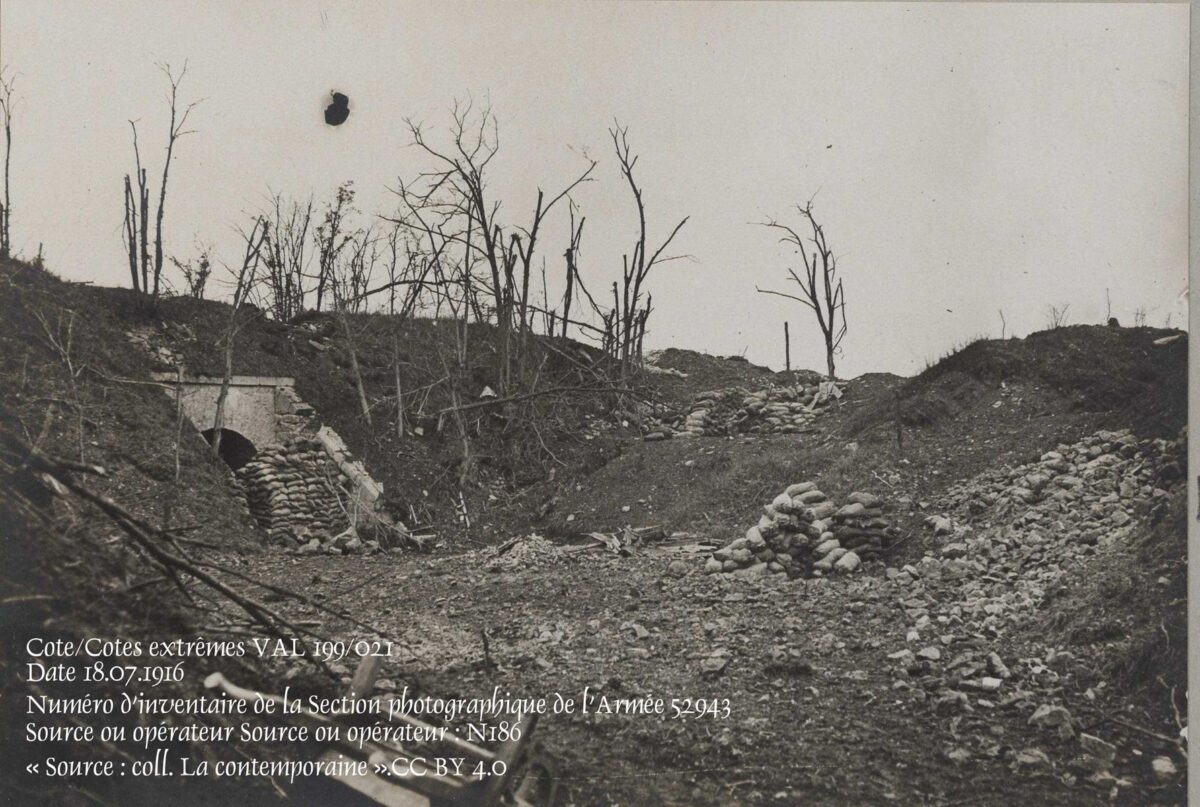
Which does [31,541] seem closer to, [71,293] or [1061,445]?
[71,293]

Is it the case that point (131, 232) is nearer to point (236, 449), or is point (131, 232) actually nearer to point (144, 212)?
point (144, 212)

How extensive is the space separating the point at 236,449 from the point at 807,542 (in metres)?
6.12

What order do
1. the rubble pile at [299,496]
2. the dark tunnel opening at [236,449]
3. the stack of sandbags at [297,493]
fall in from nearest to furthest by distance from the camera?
the rubble pile at [299,496] → the stack of sandbags at [297,493] → the dark tunnel opening at [236,449]

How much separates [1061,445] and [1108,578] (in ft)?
7.09

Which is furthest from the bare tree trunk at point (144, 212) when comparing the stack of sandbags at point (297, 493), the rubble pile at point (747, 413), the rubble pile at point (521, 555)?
the rubble pile at point (747, 413)

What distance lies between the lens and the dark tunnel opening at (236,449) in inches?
322

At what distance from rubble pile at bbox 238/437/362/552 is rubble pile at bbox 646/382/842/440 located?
4021 mm

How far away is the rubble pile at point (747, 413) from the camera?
10.5 meters

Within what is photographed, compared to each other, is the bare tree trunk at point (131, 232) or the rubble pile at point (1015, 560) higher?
the bare tree trunk at point (131, 232)

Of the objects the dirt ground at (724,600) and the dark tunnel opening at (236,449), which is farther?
the dark tunnel opening at (236,449)

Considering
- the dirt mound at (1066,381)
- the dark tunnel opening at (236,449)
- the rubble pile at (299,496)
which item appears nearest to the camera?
the dirt mound at (1066,381)

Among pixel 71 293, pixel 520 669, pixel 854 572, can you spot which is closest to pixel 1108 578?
pixel 854 572

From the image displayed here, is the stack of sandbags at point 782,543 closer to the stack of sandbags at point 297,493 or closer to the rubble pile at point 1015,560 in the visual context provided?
the rubble pile at point 1015,560

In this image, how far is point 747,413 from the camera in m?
11.1
